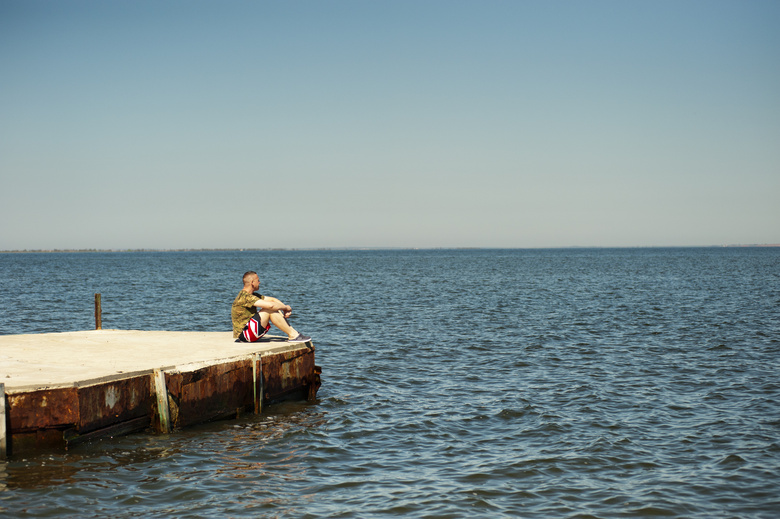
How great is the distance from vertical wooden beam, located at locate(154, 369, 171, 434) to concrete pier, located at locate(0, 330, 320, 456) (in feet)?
0.05

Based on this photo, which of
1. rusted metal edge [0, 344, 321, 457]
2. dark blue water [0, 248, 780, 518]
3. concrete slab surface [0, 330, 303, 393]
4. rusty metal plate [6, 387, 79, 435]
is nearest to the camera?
dark blue water [0, 248, 780, 518]

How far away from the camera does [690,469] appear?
923 centimetres

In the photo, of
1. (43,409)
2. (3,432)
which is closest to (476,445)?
(43,409)

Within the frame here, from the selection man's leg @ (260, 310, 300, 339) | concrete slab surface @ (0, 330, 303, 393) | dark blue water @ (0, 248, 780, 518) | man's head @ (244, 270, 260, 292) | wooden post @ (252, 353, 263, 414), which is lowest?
dark blue water @ (0, 248, 780, 518)

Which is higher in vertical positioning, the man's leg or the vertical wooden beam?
the man's leg

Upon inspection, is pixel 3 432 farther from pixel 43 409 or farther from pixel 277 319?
pixel 277 319

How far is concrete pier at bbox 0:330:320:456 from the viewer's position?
353 inches

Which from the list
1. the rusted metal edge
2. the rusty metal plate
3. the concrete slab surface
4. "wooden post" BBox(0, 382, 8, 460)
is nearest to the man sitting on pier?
the concrete slab surface

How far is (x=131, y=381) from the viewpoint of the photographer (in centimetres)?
1004

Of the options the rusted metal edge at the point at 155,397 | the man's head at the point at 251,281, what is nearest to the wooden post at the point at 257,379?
the rusted metal edge at the point at 155,397

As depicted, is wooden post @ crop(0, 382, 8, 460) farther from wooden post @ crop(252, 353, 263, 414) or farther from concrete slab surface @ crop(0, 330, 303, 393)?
wooden post @ crop(252, 353, 263, 414)

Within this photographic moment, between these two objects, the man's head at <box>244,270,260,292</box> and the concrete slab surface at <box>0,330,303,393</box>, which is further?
the man's head at <box>244,270,260,292</box>

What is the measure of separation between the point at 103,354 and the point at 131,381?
6.97ft

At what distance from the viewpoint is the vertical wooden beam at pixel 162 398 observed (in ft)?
34.1
